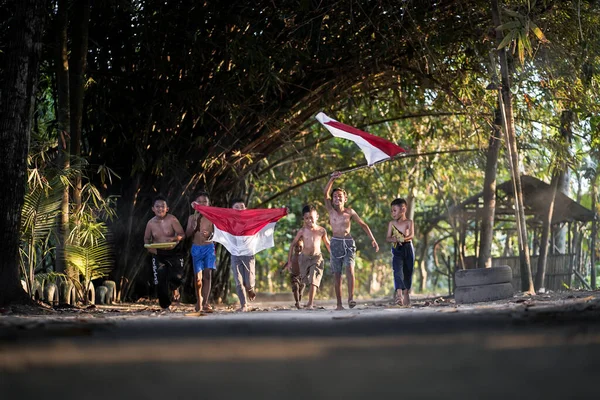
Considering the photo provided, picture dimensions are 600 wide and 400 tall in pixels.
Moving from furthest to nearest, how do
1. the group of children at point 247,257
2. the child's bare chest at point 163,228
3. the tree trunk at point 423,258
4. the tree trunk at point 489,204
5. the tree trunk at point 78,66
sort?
the tree trunk at point 423,258, the tree trunk at point 489,204, the tree trunk at point 78,66, the child's bare chest at point 163,228, the group of children at point 247,257

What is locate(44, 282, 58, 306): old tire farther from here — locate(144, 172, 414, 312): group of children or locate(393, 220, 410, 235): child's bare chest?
locate(393, 220, 410, 235): child's bare chest

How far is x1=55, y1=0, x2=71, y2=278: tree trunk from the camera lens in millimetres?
10766

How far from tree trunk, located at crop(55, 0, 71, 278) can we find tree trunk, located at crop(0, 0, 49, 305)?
1627 mm

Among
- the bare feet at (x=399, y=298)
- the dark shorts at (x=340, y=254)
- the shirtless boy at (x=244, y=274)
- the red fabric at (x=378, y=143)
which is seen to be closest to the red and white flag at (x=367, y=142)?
the red fabric at (x=378, y=143)

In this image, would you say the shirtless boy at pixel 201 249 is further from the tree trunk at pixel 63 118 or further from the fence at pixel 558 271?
the fence at pixel 558 271

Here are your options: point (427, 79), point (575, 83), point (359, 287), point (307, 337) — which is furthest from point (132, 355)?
point (359, 287)

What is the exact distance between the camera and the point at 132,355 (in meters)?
4.65

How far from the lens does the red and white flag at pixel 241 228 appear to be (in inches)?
410

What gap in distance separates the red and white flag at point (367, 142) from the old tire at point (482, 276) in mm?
1758

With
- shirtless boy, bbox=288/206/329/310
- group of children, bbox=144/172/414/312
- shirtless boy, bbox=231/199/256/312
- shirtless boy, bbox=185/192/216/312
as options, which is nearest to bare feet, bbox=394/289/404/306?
group of children, bbox=144/172/414/312

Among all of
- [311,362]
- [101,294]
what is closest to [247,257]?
[101,294]

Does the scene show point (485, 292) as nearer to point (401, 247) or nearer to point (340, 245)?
point (401, 247)

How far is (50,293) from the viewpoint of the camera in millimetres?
10539

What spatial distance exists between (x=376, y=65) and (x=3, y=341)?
854 centimetres
